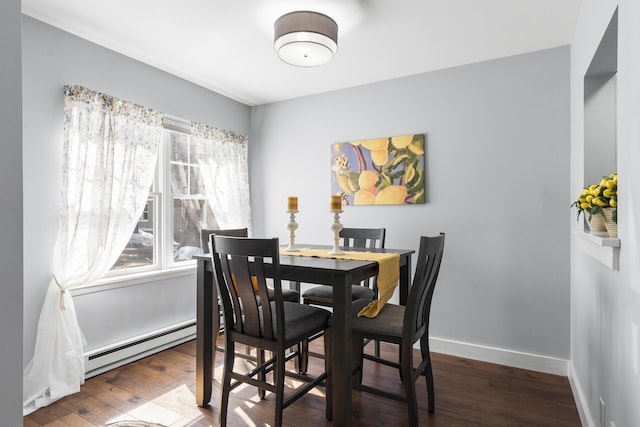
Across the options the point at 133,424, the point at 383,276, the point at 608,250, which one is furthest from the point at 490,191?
the point at 133,424

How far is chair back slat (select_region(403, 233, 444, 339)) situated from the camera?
6.32 feet

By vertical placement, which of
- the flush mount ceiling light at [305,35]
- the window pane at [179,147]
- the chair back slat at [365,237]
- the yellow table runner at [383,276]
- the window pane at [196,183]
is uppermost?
the flush mount ceiling light at [305,35]

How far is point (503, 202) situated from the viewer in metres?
3.10

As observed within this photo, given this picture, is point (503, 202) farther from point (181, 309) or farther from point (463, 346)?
point (181, 309)

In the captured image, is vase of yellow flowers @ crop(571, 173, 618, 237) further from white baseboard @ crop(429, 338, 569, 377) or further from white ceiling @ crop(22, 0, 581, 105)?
white baseboard @ crop(429, 338, 569, 377)

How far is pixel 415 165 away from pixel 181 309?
8.41 feet

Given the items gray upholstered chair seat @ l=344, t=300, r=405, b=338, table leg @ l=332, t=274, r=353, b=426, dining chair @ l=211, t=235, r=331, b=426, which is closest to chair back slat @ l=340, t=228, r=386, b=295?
gray upholstered chair seat @ l=344, t=300, r=405, b=338

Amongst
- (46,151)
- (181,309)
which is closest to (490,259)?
(181,309)

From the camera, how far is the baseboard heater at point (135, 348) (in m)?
2.76

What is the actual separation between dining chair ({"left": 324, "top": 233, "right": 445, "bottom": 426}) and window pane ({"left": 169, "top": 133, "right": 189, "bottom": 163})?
7.53 feet

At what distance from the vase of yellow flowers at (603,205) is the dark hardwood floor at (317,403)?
125 cm

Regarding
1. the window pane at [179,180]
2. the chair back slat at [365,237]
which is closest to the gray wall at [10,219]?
the chair back slat at [365,237]

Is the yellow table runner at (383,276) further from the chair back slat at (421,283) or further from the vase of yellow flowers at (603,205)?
the vase of yellow flowers at (603,205)

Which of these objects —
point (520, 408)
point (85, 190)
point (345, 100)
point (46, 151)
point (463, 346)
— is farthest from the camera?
point (345, 100)
